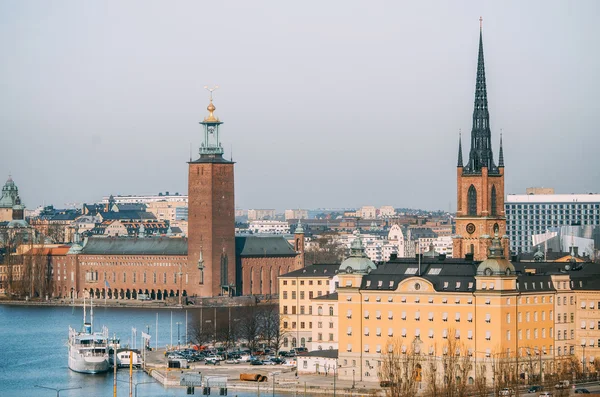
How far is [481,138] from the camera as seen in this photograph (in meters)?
82.8

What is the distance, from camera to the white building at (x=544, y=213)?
519 ft

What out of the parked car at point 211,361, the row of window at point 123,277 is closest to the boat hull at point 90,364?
the parked car at point 211,361

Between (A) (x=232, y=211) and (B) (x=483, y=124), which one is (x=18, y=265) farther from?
(B) (x=483, y=124)

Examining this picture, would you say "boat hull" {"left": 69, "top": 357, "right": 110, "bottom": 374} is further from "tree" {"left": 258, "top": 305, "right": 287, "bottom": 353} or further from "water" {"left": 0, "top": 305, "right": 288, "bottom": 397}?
"tree" {"left": 258, "top": 305, "right": 287, "bottom": 353}

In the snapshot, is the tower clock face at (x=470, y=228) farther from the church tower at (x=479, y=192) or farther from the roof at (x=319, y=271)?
the roof at (x=319, y=271)

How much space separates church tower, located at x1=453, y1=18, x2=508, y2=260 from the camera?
80.5 metres

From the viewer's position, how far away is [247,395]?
62375 millimetres

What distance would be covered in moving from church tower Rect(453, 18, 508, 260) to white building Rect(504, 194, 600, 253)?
74.4 metres

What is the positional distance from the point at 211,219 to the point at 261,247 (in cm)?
689

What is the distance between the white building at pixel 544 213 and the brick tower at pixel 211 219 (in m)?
43.4

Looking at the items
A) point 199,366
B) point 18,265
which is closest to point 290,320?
point 199,366

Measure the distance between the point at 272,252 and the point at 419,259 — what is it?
6138 cm

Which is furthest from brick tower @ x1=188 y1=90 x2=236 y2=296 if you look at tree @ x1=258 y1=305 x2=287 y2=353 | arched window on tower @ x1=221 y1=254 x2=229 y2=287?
tree @ x1=258 y1=305 x2=287 y2=353

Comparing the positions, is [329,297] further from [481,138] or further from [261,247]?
[261,247]
